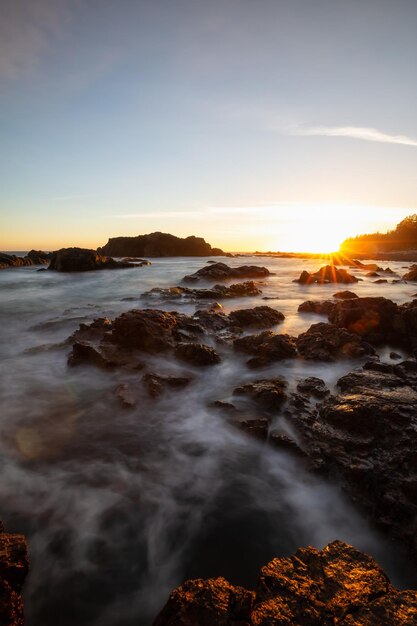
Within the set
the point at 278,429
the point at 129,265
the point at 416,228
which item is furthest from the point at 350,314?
the point at 416,228

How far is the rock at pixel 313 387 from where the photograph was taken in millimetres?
5836

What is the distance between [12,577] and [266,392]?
4142mm

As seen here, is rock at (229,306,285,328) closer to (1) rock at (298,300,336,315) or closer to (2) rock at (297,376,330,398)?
(1) rock at (298,300,336,315)

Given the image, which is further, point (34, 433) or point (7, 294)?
point (7, 294)

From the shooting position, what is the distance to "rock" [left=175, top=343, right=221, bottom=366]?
25.0 ft

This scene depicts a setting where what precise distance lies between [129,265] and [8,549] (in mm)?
37565

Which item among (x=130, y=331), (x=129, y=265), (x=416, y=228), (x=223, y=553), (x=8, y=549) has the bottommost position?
(x=223, y=553)

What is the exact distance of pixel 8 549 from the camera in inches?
97.1

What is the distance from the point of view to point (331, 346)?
7.88 meters

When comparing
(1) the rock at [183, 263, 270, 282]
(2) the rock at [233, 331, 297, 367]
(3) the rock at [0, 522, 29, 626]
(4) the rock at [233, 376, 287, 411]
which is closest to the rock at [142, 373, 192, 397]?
(4) the rock at [233, 376, 287, 411]

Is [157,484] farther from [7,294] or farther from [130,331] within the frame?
[7,294]

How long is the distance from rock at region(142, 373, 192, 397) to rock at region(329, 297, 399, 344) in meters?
5.09

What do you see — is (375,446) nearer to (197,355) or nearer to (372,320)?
(197,355)

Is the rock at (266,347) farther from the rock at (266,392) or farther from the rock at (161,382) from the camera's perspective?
the rock at (161,382)
